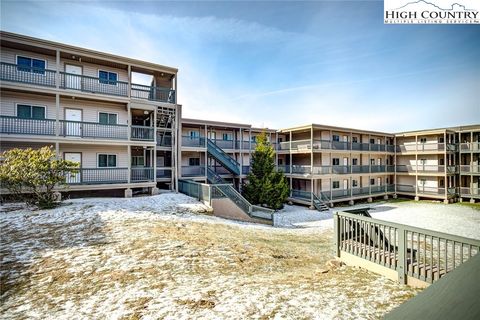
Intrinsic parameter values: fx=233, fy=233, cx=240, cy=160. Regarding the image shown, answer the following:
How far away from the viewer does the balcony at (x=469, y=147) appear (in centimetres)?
2898

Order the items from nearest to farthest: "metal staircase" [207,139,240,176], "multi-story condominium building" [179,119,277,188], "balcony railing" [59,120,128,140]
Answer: "balcony railing" [59,120,128,140], "multi-story condominium building" [179,119,277,188], "metal staircase" [207,139,240,176]

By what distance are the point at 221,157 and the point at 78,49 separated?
14478 mm

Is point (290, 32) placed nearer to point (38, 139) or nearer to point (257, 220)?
point (257, 220)

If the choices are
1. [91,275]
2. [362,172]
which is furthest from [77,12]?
[362,172]

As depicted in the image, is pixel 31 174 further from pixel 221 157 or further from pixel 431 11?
pixel 431 11

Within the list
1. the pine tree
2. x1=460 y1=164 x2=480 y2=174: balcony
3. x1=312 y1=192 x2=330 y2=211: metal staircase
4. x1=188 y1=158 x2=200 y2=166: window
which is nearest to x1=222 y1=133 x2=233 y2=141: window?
x1=188 y1=158 x2=200 y2=166: window

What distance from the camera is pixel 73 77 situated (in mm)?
17219

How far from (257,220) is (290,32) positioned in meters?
12.9

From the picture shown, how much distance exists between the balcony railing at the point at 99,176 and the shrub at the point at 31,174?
249 centimetres

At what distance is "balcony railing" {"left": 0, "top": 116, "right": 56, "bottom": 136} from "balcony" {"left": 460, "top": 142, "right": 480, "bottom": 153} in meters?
43.7

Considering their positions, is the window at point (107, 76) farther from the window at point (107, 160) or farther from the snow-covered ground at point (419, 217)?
the snow-covered ground at point (419, 217)

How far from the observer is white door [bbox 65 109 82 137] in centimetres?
1661

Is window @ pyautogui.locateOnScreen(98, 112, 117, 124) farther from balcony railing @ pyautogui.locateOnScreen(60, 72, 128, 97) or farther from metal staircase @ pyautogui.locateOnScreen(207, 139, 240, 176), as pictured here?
metal staircase @ pyautogui.locateOnScreen(207, 139, 240, 176)

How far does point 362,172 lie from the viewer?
29859mm
